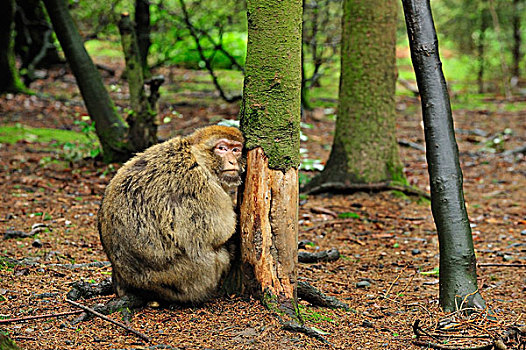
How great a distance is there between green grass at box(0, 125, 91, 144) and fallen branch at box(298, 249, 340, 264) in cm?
649

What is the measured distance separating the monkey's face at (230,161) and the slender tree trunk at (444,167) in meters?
1.45

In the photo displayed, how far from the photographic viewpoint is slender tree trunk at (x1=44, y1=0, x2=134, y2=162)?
350 inches

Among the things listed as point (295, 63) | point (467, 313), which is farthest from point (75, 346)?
point (467, 313)

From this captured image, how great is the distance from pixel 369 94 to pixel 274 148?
4.23 metres

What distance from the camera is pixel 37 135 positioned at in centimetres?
1127

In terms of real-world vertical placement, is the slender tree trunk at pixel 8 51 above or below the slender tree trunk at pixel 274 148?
above

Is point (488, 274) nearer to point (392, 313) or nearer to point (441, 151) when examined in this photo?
point (392, 313)

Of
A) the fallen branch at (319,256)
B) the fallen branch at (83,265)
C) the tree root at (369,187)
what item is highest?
the tree root at (369,187)

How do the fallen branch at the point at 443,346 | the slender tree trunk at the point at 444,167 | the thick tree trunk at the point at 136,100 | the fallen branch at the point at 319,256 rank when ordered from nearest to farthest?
the fallen branch at the point at 443,346, the slender tree trunk at the point at 444,167, the fallen branch at the point at 319,256, the thick tree trunk at the point at 136,100

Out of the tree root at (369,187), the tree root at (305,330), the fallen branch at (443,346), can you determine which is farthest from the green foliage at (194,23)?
the fallen branch at (443,346)

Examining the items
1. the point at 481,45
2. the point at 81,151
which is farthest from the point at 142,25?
the point at 481,45

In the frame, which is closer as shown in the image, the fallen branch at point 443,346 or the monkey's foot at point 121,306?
the fallen branch at point 443,346

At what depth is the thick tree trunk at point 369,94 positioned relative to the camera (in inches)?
308

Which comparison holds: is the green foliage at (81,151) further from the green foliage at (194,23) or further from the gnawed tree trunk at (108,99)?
the green foliage at (194,23)
